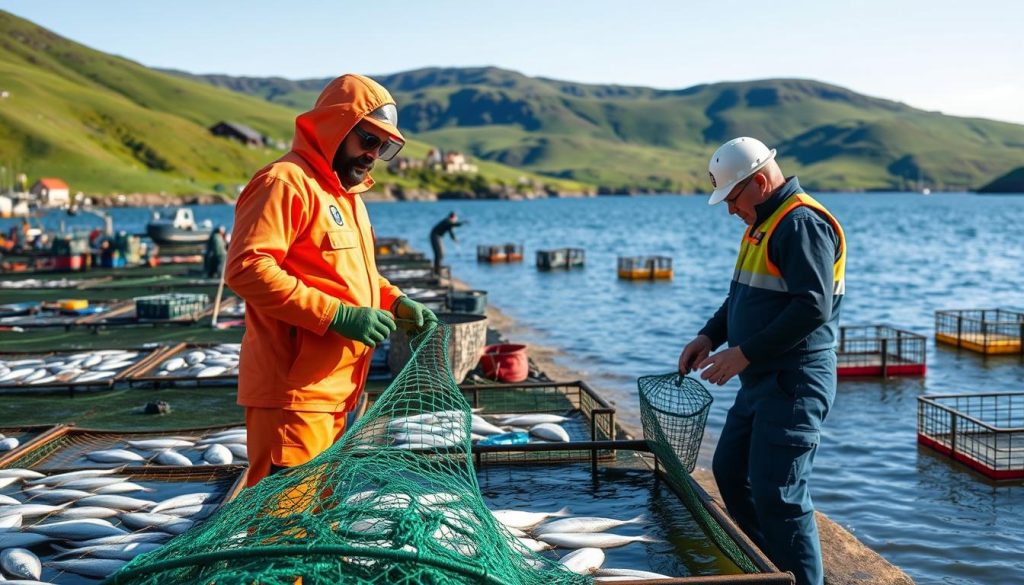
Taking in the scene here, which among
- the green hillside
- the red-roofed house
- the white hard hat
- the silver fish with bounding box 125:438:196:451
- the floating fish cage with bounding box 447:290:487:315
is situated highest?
the green hillside

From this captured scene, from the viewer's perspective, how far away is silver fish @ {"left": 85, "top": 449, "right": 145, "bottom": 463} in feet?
24.0

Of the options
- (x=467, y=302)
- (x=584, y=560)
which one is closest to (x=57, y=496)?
(x=584, y=560)

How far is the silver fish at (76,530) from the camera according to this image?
5.38m

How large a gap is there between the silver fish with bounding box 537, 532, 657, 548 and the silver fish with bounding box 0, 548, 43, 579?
111 inches

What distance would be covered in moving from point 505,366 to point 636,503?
4884 mm

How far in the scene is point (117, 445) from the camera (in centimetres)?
786

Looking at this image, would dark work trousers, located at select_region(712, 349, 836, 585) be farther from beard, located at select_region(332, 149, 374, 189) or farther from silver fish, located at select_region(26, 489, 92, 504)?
Result: silver fish, located at select_region(26, 489, 92, 504)

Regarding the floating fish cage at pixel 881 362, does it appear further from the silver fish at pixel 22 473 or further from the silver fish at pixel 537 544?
the silver fish at pixel 22 473

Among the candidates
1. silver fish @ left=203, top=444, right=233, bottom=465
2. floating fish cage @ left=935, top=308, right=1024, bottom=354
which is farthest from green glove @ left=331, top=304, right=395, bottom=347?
floating fish cage @ left=935, top=308, right=1024, bottom=354

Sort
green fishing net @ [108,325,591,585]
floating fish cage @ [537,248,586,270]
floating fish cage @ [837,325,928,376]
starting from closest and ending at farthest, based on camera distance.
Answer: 1. green fishing net @ [108,325,591,585]
2. floating fish cage @ [837,325,928,376]
3. floating fish cage @ [537,248,586,270]

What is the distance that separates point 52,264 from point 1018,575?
27.9 meters

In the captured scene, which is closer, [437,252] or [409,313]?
[409,313]

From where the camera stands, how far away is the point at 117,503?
5938mm

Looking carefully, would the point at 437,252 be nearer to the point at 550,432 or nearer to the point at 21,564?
the point at 550,432
